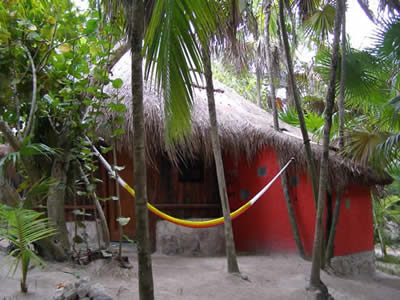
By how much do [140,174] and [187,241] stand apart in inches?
118

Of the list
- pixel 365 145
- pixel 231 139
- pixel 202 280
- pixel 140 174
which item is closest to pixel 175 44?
pixel 140 174

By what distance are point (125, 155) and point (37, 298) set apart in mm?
2952

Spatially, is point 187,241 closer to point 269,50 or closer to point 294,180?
point 294,180

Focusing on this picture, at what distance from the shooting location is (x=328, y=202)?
465cm

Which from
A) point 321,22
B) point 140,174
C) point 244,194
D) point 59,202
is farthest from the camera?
point 244,194

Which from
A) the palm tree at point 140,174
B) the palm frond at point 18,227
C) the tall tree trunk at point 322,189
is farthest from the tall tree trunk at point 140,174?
the tall tree trunk at point 322,189

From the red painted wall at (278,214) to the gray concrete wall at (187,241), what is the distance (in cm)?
65

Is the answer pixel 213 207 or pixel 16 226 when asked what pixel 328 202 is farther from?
pixel 16 226

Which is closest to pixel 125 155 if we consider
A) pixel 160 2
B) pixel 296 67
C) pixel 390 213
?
pixel 160 2

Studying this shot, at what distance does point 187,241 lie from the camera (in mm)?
4699

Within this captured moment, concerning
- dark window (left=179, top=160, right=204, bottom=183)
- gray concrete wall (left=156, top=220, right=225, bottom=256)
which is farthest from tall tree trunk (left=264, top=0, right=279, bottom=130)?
gray concrete wall (left=156, top=220, right=225, bottom=256)

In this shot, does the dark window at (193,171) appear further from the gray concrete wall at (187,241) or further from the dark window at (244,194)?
the gray concrete wall at (187,241)

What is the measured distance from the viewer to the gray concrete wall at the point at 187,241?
4.70m

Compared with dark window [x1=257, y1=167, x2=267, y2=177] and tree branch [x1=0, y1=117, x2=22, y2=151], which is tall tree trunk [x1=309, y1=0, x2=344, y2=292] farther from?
tree branch [x1=0, y1=117, x2=22, y2=151]
